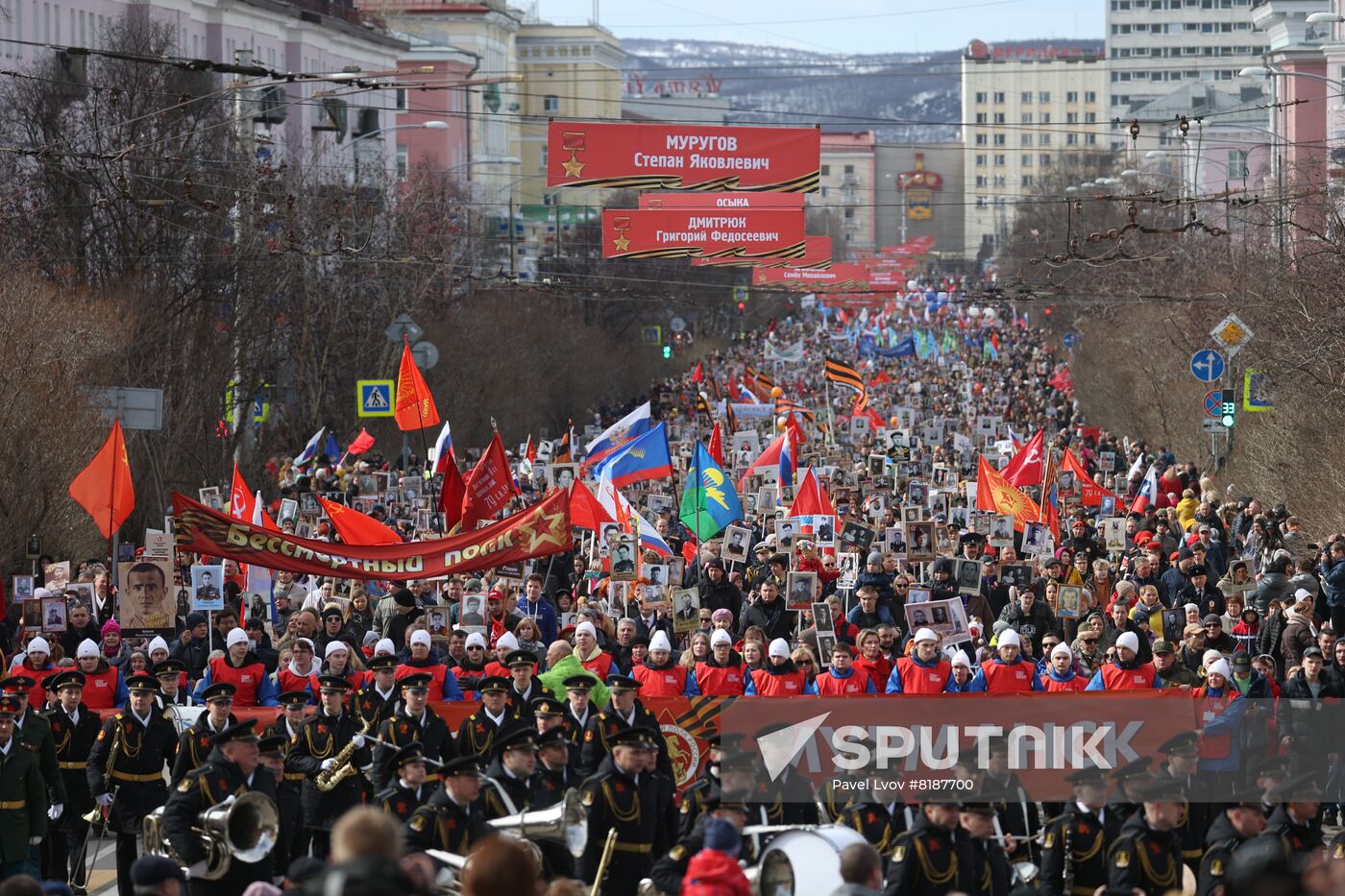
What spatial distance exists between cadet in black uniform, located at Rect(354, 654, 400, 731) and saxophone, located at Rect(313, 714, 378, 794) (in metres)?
0.28

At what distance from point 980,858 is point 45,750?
20.8ft

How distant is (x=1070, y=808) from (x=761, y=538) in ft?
50.7

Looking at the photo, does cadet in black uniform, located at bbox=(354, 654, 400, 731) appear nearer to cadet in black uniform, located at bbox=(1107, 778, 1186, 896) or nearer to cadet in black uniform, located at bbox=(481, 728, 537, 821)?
cadet in black uniform, located at bbox=(481, 728, 537, 821)

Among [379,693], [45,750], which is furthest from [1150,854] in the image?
[45,750]

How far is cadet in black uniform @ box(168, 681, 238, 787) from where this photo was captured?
46.9 ft

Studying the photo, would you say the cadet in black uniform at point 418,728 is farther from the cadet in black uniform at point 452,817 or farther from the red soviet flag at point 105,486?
the red soviet flag at point 105,486

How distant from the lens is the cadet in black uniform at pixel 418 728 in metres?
14.6

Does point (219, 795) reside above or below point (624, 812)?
above

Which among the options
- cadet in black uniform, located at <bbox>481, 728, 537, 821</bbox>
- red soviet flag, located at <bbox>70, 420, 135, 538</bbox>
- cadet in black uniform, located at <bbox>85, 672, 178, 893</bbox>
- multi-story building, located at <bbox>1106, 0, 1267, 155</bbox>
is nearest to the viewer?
cadet in black uniform, located at <bbox>481, 728, 537, 821</bbox>

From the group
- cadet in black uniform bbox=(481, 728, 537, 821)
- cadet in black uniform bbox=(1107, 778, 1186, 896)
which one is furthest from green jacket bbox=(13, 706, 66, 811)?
cadet in black uniform bbox=(1107, 778, 1186, 896)

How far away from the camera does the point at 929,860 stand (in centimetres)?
1143

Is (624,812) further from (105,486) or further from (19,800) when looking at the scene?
(105,486)

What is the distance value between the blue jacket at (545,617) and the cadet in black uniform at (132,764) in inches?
246

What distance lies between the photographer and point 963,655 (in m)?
16.7
